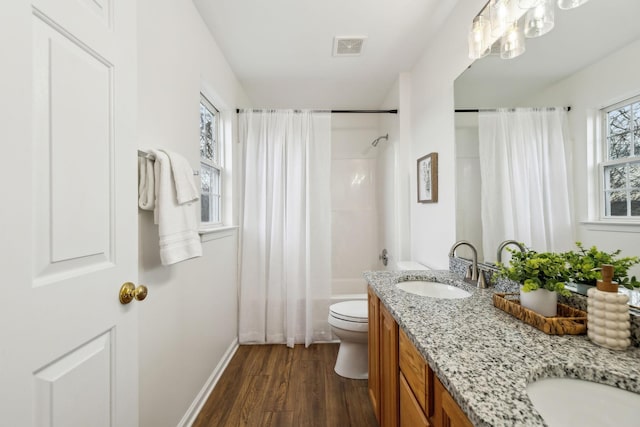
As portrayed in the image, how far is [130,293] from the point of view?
0.86 meters

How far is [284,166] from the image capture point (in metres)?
2.62

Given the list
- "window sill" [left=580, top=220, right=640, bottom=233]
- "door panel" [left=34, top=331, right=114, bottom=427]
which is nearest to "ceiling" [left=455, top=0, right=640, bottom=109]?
"window sill" [left=580, top=220, right=640, bottom=233]

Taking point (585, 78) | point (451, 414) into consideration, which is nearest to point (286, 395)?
point (451, 414)

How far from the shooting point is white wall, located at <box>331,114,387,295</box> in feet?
12.3

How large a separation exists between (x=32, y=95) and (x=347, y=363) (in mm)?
2175

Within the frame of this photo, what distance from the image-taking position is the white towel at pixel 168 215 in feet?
3.86

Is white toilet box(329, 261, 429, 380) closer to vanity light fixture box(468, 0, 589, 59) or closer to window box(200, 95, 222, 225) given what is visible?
window box(200, 95, 222, 225)

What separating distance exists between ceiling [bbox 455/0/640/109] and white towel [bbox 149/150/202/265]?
4.94ft

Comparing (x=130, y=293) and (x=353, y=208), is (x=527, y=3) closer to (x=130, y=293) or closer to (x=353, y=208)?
(x=130, y=293)

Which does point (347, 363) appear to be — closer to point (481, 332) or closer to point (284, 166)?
point (481, 332)

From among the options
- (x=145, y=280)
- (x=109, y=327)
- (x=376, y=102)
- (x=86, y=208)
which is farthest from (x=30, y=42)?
(x=376, y=102)

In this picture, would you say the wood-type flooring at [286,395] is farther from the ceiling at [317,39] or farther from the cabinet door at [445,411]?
the ceiling at [317,39]

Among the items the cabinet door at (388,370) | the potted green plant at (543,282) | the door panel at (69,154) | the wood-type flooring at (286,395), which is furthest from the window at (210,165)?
the potted green plant at (543,282)

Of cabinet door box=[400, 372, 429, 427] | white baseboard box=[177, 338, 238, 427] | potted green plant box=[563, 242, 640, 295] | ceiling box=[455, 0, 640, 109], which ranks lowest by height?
white baseboard box=[177, 338, 238, 427]
